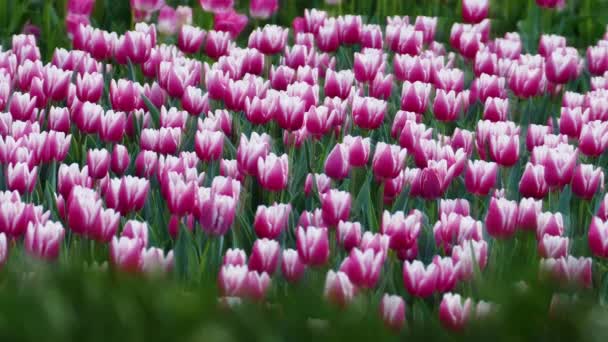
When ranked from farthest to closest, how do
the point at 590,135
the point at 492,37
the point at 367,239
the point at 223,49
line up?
1. the point at 492,37
2. the point at 223,49
3. the point at 590,135
4. the point at 367,239

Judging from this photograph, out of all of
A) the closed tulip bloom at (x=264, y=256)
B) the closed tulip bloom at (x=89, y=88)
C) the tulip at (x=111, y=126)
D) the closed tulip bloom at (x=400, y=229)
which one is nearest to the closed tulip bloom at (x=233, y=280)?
the closed tulip bloom at (x=264, y=256)

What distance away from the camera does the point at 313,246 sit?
312cm

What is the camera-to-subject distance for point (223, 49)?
18.5ft

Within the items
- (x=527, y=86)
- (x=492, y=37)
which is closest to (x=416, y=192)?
(x=527, y=86)

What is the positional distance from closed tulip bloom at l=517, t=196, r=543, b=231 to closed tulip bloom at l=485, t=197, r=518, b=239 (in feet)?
0.28

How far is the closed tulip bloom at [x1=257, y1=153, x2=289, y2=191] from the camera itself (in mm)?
3748

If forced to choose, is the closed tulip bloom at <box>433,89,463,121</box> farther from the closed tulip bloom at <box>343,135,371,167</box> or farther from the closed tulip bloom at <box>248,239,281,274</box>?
the closed tulip bloom at <box>248,239,281,274</box>

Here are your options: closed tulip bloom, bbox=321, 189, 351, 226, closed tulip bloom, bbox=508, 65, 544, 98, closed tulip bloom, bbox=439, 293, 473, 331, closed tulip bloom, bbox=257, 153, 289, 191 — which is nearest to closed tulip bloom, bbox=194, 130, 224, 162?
closed tulip bloom, bbox=257, 153, 289, 191

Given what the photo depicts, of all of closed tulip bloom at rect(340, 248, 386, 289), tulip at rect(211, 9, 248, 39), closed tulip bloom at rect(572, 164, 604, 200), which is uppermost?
tulip at rect(211, 9, 248, 39)

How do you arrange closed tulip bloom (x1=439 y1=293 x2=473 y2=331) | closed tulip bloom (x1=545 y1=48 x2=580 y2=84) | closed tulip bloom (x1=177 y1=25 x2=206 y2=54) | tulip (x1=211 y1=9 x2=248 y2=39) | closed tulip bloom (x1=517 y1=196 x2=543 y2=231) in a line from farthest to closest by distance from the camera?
tulip (x1=211 y1=9 x2=248 y2=39) → closed tulip bloom (x1=177 y1=25 x2=206 y2=54) → closed tulip bloom (x1=545 y1=48 x2=580 y2=84) → closed tulip bloom (x1=517 y1=196 x2=543 y2=231) → closed tulip bloom (x1=439 y1=293 x2=473 y2=331)

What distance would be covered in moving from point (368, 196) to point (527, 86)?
1.66 metres

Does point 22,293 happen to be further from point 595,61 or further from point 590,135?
point 595,61

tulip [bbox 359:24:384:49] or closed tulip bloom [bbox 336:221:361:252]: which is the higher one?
tulip [bbox 359:24:384:49]

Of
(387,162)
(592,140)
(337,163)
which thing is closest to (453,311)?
(387,162)
